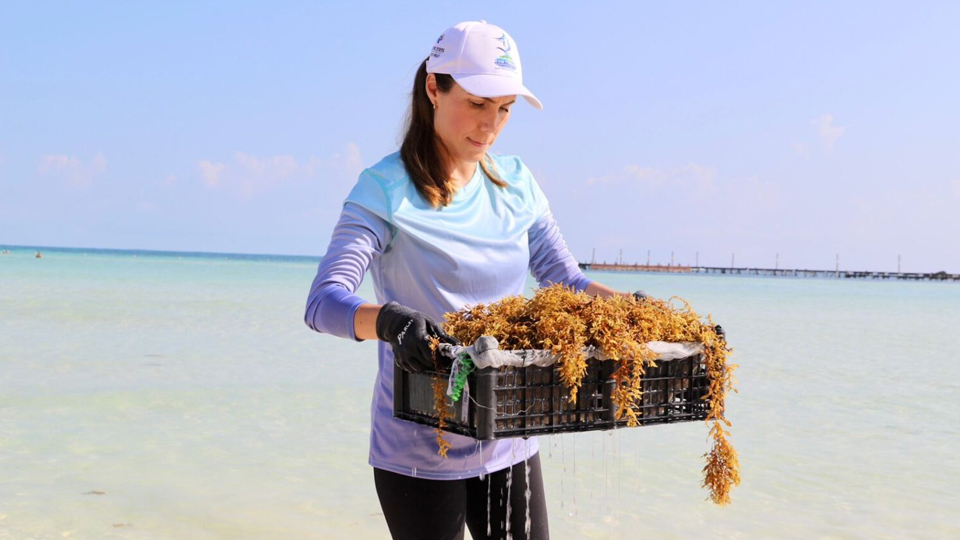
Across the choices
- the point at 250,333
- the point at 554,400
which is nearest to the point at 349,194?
the point at 554,400

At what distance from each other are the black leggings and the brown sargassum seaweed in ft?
0.75

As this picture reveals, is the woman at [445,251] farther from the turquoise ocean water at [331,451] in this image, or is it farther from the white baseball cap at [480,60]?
the turquoise ocean water at [331,451]

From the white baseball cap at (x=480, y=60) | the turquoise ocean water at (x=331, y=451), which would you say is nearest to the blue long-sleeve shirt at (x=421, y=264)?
the white baseball cap at (x=480, y=60)

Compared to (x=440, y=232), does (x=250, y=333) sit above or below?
below

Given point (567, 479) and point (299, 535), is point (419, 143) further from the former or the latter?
point (567, 479)

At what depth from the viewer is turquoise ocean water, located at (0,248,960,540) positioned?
542cm

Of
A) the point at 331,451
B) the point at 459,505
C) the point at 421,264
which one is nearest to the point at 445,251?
the point at 421,264

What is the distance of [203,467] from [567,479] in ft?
8.07

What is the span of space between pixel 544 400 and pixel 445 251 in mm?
484

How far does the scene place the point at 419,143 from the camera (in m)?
2.28

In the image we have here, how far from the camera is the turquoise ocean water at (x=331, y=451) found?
5.42 metres

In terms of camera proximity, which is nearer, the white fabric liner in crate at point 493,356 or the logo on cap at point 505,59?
the white fabric liner in crate at point 493,356

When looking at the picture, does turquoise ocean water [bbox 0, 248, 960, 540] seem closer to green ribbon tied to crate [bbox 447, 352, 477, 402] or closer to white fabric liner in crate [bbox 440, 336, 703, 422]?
white fabric liner in crate [bbox 440, 336, 703, 422]

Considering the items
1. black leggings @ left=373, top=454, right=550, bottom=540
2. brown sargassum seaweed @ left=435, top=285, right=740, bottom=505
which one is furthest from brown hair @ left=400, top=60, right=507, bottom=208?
black leggings @ left=373, top=454, right=550, bottom=540
